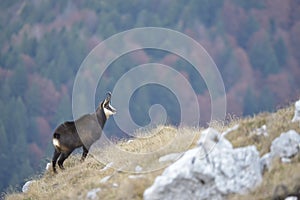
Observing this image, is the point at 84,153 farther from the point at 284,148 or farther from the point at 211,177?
the point at 284,148

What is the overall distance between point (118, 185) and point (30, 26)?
154m

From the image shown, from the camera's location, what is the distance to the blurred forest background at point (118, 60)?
94375 mm

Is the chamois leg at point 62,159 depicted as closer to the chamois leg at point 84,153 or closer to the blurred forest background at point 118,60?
the chamois leg at point 84,153

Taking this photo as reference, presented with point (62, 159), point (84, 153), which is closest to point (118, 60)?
point (84, 153)

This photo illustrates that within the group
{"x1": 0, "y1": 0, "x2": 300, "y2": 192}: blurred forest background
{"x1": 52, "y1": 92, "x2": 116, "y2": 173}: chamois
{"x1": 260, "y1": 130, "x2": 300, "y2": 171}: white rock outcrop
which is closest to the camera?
{"x1": 260, "y1": 130, "x2": 300, "y2": 171}: white rock outcrop

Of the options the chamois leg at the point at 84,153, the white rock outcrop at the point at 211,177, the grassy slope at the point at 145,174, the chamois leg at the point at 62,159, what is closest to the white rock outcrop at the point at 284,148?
the grassy slope at the point at 145,174

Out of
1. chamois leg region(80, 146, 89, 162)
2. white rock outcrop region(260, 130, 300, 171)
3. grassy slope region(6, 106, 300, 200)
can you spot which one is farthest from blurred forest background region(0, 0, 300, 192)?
white rock outcrop region(260, 130, 300, 171)

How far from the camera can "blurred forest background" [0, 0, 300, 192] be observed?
9438 cm

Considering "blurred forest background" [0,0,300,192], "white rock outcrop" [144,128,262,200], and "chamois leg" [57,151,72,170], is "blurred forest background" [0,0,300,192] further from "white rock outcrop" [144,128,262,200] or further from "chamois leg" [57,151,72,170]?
"white rock outcrop" [144,128,262,200]

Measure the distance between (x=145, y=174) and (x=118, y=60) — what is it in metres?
99.3

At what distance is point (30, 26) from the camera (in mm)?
163875

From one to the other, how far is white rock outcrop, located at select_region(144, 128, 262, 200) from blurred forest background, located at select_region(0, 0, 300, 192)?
177 ft

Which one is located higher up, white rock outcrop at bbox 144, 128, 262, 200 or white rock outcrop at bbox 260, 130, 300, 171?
white rock outcrop at bbox 260, 130, 300, 171

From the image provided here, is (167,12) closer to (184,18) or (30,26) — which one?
(184,18)
